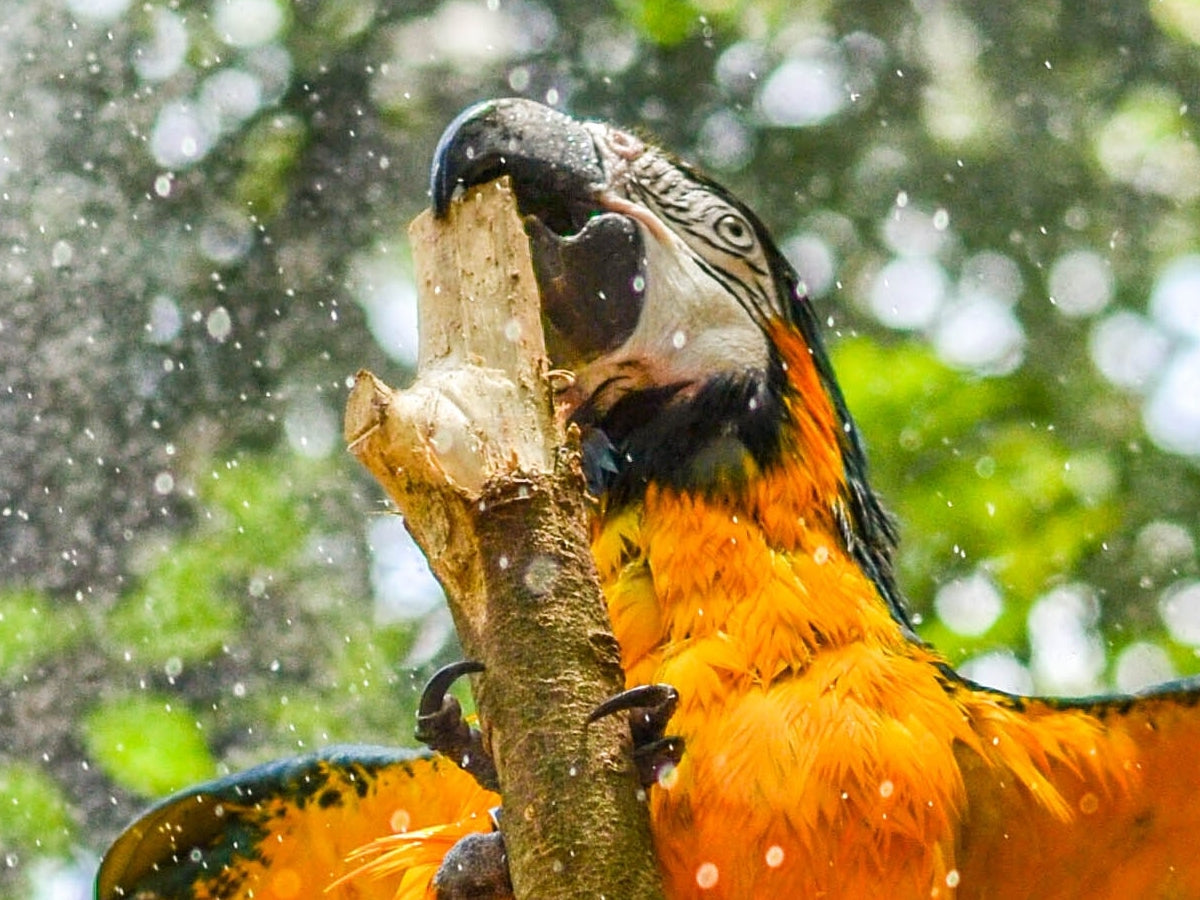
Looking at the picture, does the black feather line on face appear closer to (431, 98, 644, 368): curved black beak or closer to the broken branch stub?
(431, 98, 644, 368): curved black beak

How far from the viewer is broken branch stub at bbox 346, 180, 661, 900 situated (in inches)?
79.2

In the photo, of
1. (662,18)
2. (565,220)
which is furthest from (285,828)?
(662,18)

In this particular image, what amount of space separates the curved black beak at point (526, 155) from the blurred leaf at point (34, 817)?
162 inches

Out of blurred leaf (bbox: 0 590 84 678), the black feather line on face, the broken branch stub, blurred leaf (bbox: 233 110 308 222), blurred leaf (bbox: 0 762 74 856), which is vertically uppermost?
the broken branch stub

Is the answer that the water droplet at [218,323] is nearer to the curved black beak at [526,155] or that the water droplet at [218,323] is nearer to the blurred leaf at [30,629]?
the blurred leaf at [30,629]

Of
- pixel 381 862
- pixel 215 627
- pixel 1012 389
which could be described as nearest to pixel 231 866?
pixel 381 862

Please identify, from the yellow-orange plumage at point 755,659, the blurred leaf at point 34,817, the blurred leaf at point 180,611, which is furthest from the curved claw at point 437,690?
the blurred leaf at point 34,817

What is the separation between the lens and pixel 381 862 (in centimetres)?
291

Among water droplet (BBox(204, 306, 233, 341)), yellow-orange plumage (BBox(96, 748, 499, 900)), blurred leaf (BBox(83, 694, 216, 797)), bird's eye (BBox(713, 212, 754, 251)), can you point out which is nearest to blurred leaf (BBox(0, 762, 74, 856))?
blurred leaf (BBox(83, 694, 216, 797))

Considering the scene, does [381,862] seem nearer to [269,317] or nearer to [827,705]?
[827,705]

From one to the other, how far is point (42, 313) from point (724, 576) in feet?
17.2

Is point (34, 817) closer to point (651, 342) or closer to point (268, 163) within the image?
point (268, 163)

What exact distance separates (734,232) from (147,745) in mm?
3664

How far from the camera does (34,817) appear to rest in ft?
20.8
